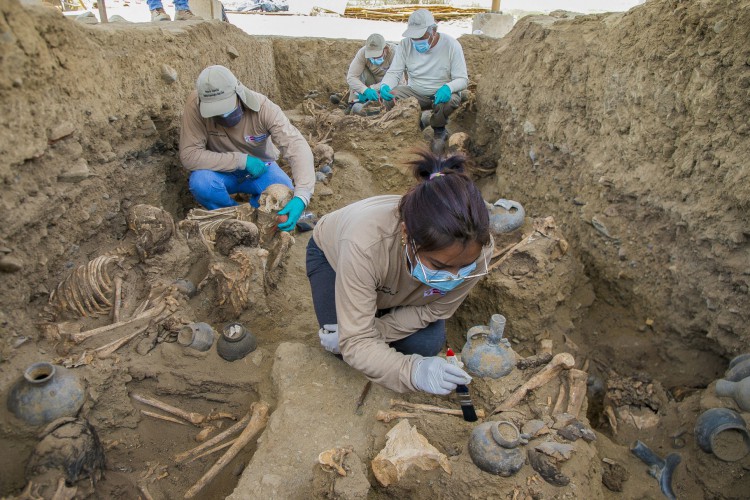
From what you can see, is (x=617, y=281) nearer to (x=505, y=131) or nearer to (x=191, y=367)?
(x=505, y=131)

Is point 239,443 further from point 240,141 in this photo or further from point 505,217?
point 240,141

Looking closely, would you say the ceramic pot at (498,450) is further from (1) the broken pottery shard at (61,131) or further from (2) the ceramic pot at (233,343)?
(1) the broken pottery shard at (61,131)

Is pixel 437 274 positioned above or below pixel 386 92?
below

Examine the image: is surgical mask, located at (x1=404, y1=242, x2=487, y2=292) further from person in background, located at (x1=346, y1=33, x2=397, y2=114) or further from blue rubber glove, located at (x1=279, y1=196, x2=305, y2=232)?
person in background, located at (x1=346, y1=33, x2=397, y2=114)

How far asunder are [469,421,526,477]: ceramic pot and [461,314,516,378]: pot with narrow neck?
44cm

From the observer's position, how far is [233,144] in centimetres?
415

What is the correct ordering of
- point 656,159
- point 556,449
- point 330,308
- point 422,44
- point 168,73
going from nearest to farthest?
point 556,449 < point 330,308 < point 656,159 < point 168,73 < point 422,44

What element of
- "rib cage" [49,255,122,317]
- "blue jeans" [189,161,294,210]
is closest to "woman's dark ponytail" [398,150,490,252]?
"rib cage" [49,255,122,317]

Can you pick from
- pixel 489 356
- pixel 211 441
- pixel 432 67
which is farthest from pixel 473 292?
pixel 432 67

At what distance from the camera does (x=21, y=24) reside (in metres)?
2.43

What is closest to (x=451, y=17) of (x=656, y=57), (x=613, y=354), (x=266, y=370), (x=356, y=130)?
(x=356, y=130)

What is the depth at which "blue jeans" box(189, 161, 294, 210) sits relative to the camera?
13.0ft

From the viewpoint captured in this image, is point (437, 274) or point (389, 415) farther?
point (389, 415)

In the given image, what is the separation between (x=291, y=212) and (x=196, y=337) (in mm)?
1304
